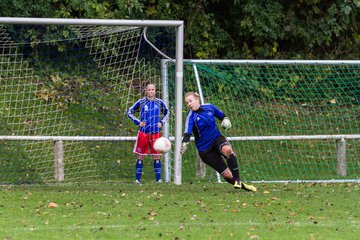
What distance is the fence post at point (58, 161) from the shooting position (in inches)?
567

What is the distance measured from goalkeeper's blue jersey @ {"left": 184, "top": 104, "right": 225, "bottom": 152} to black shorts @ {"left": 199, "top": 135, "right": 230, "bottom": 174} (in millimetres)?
59

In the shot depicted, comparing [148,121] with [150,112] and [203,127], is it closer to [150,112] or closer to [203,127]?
[150,112]

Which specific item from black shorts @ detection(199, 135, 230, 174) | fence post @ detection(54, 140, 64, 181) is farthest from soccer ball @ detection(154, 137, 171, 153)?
fence post @ detection(54, 140, 64, 181)

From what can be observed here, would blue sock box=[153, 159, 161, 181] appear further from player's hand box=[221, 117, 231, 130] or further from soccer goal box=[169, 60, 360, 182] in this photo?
player's hand box=[221, 117, 231, 130]

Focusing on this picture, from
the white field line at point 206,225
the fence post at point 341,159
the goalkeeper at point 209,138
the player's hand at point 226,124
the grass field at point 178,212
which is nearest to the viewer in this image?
the grass field at point 178,212

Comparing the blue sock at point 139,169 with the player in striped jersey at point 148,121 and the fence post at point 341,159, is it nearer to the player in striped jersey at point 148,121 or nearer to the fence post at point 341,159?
the player in striped jersey at point 148,121

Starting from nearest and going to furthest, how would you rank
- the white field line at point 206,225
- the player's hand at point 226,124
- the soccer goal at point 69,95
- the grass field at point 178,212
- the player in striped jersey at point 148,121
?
the grass field at point 178,212 → the white field line at point 206,225 → the player's hand at point 226,124 → the player in striped jersey at point 148,121 → the soccer goal at point 69,95

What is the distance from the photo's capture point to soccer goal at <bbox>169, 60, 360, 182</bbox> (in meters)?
16.2

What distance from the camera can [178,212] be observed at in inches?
408

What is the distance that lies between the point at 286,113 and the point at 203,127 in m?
5.28

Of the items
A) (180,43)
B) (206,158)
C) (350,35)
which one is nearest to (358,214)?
(206,158)

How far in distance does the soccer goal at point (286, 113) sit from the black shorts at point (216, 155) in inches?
124

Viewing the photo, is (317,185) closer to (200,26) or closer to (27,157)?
(27,157)

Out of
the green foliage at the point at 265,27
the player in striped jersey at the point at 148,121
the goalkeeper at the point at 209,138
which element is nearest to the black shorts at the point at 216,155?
the goalkeeper at the point at 209,138
